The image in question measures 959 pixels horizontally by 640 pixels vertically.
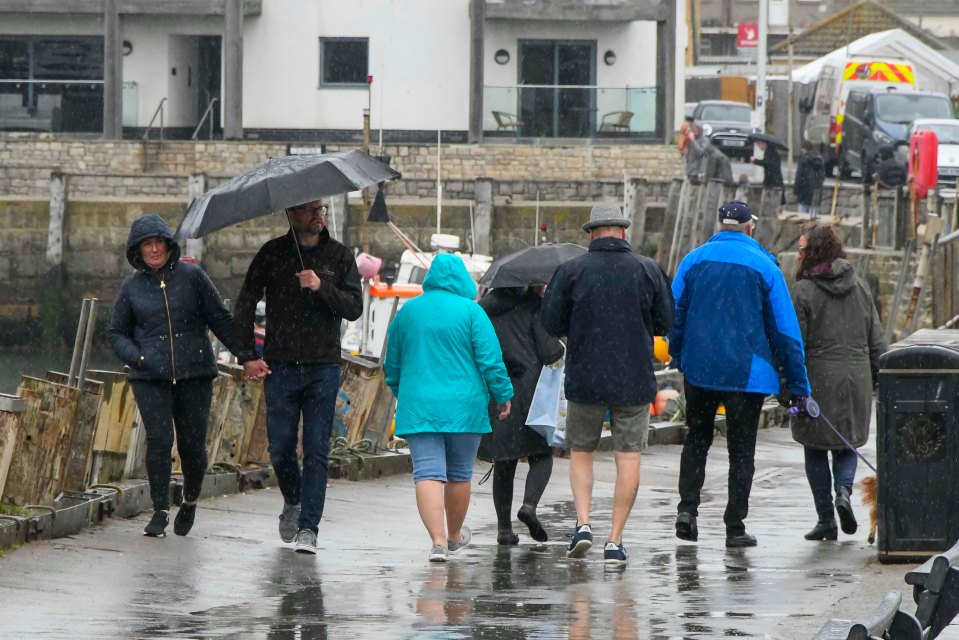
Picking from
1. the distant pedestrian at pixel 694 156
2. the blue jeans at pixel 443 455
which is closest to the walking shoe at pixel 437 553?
the blue jeans at pixel 443 455

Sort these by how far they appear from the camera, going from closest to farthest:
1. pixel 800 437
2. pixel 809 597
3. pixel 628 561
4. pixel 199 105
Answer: pixel 809 597 < pixel 628 561 < pixel 800 437 < pixel 199 105

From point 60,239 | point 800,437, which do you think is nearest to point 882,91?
point 60,239

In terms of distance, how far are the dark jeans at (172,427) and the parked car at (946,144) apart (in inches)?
1206

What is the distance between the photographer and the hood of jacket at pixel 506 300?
390 inches

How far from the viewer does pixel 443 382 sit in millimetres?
8945

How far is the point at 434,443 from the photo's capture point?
8.99 meters

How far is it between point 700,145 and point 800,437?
2405 cm

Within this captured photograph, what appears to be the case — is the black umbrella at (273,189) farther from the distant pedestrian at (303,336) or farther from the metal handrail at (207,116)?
the metal handrail at (207,116)

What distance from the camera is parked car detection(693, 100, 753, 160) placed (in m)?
46.9

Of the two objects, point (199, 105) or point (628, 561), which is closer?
point (628, 561)

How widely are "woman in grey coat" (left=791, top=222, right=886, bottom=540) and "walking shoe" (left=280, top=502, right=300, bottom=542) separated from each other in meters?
2.65

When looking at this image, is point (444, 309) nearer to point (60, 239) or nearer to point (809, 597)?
point (809, 597)

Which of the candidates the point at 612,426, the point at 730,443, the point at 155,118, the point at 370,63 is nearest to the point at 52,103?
the point at 155,118

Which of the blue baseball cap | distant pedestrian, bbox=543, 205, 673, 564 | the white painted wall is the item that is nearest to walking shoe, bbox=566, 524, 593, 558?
distant pedestrian, bbox=543, 205, 673, 564
